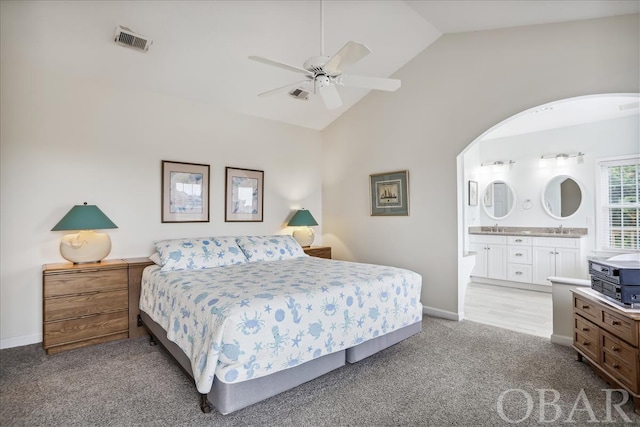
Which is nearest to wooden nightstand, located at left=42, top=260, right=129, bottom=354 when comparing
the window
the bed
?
the bed

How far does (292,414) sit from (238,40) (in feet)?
11.2

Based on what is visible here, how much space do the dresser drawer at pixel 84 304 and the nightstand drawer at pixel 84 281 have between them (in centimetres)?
5

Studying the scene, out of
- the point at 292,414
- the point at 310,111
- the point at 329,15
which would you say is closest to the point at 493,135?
the point at 310,111

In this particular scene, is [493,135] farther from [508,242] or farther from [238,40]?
[238,40]

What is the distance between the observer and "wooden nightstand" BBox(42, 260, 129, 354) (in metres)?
2.93

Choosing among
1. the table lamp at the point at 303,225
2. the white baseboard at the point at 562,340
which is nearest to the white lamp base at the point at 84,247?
the table lamp at the point at 303,225

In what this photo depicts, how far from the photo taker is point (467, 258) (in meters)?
4.07

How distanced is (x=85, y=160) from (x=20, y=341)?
1910 millimetres

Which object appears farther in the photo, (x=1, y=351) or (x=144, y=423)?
(x=1, y=351)

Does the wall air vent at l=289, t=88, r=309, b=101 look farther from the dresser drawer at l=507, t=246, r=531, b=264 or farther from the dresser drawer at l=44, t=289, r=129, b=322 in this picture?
the dresser drawer at l=507, t=246, r=531, b=264

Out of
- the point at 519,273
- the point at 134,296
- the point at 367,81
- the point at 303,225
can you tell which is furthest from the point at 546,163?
the point at 134,296

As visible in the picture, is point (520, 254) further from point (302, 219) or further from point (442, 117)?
point (302, 219)

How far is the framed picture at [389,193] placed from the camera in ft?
14.3

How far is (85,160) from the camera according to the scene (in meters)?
3.43
